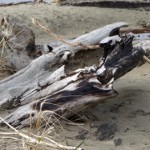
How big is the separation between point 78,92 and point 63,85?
0.45 feet

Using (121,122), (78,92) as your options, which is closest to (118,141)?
(121,122)

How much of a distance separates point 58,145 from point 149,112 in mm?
948

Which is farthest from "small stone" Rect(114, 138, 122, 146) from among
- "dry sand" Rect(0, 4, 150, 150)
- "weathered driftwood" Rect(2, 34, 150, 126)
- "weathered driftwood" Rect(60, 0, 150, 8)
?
"weathered driftwood" Rect(60, 0, 150, 8)

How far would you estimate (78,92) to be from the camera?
10.9 feet

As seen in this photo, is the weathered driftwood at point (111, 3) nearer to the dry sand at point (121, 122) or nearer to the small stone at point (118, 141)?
the dry sand at point (121, 122)

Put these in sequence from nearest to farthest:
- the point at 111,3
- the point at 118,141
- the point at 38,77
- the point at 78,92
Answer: the point at 118,141, the point at 78,92, the point at 38,77, the point at 111,3

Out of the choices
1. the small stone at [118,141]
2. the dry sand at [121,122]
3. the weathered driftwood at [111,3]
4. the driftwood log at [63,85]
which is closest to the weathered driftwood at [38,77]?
the driftwood log at [63,85]

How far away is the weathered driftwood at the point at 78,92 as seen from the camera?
10.8 feet

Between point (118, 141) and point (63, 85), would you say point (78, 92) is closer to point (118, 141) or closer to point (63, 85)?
point (63, 85)

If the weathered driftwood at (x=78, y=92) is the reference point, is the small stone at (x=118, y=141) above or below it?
below

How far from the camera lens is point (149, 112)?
355 centimetres

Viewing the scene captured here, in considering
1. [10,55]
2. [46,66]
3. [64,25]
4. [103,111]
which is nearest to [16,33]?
[10,55]

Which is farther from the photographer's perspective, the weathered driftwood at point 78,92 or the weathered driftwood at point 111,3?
A: the weathered driftwood at point 111,3

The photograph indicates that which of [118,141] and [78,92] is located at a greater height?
[78,92]
